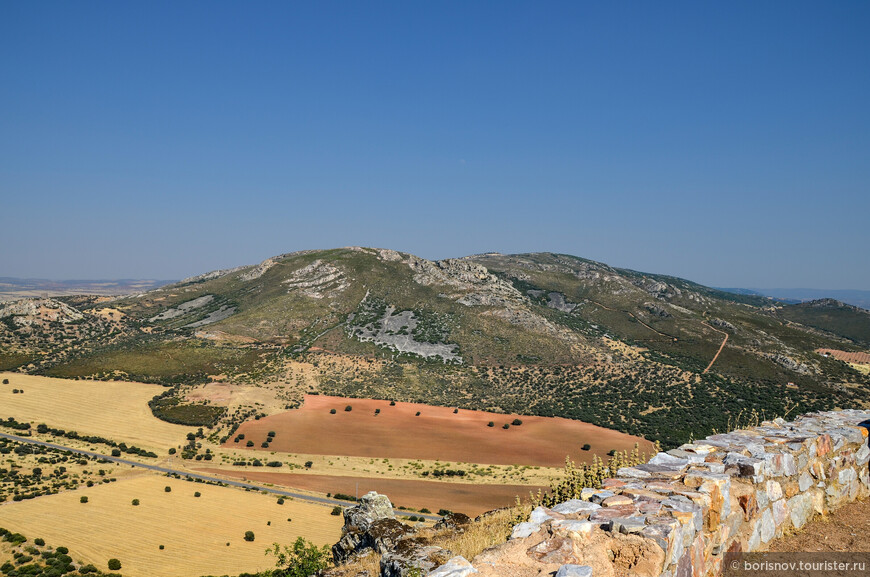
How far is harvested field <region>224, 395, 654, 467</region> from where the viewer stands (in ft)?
150

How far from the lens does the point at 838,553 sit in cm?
699

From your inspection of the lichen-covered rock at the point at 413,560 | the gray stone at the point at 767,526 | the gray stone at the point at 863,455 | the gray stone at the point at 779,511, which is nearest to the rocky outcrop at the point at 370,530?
the lichen-covered rock at the point at 413,560

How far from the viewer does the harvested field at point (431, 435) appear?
4572cm

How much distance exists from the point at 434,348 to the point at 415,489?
4231 cm

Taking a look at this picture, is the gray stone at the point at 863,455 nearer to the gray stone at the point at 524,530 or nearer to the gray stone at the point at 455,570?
the gray stone at the point at 524,530

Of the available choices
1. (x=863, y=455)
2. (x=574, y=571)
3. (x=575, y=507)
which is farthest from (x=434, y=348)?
(x=574, y=571)

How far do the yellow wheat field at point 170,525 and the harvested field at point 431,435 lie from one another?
43.6 feet

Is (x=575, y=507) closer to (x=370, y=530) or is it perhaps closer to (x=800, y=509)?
(x=800, y=509)

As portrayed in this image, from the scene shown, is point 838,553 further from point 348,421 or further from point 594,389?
point 594,389

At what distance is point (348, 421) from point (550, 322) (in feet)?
162

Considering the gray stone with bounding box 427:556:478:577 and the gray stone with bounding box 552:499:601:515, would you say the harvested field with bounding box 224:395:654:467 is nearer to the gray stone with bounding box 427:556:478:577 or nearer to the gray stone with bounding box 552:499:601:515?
the gray stone with bounding box 552:499:601:515

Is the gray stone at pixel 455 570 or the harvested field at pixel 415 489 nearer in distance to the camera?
the gray stone at pixel 455 570

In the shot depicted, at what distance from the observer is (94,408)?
54.4 metres

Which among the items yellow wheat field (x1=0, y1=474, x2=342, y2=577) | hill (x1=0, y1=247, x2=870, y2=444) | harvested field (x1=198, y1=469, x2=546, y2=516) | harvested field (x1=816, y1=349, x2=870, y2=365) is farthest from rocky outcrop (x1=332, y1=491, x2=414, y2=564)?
harvested field (x1=816, y1=349, x2=870, y2=365)
